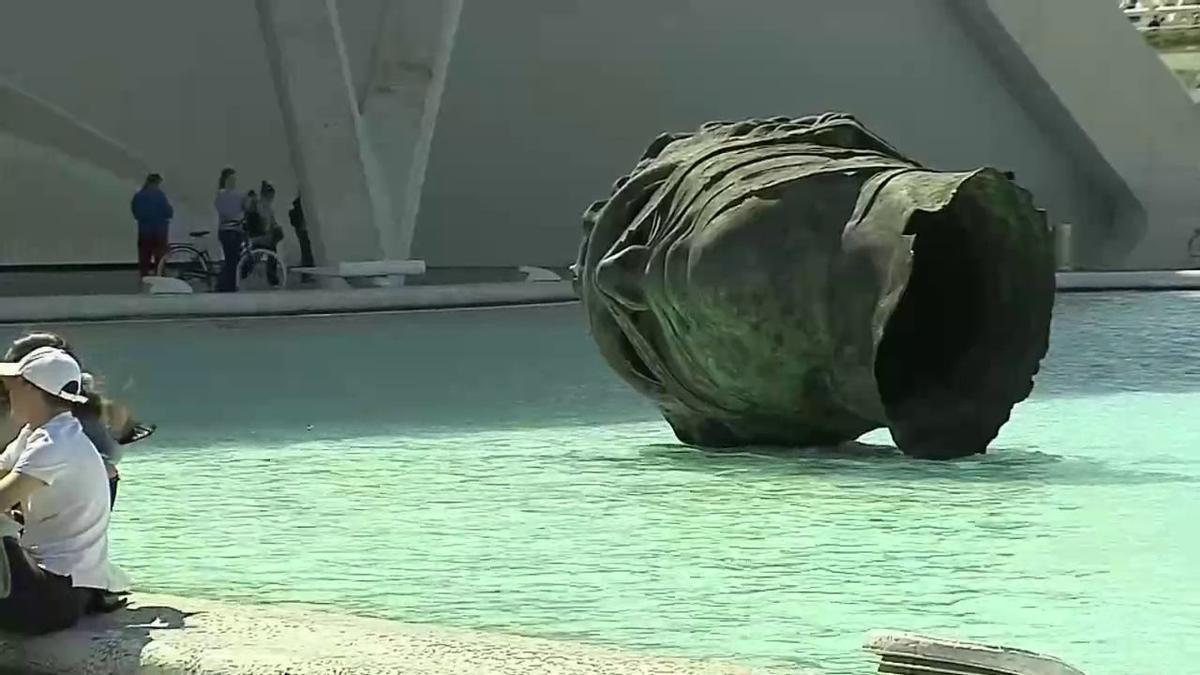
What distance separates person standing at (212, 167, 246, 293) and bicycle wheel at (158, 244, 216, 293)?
53 cm

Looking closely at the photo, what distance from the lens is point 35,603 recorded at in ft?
14.4

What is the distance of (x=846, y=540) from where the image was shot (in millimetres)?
5914

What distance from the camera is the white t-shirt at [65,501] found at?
4539 mm

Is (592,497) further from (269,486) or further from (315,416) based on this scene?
(315,416)

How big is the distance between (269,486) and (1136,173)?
22798mm

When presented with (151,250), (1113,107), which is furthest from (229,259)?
(1113,107)

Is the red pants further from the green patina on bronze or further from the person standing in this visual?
the green patina on bronze

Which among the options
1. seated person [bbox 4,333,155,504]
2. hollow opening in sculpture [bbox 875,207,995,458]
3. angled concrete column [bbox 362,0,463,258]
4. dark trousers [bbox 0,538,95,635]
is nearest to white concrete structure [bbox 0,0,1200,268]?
angled concrete column [bbox 362,0,463,258]

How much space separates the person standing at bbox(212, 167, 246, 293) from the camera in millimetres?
20375

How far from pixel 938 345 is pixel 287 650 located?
14.5 feet

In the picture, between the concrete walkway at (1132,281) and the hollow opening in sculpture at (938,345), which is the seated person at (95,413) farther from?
the concrete walkway at (1132,281)

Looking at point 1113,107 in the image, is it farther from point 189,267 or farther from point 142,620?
point 142,620

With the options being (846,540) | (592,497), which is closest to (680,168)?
(592,497)

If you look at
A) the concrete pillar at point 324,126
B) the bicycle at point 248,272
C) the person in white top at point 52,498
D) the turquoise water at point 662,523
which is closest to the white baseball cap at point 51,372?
the person in white top at point 52,498
